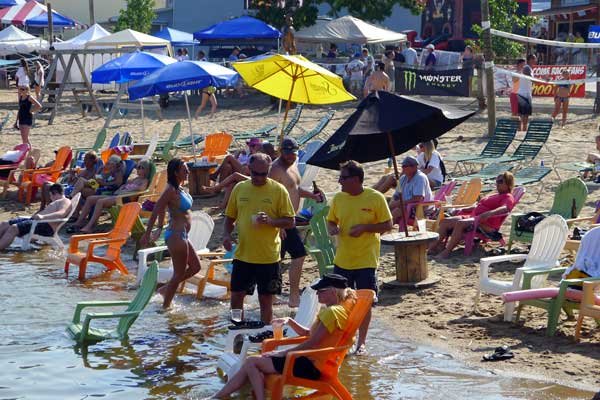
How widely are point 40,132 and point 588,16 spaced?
2281 centimetres

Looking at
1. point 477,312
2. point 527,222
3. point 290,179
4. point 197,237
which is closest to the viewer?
point 477,312

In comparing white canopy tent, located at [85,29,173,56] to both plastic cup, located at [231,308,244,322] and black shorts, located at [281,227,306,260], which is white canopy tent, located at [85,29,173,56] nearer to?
black shorts, located at [281,227,306,260]

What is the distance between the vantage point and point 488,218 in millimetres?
11867

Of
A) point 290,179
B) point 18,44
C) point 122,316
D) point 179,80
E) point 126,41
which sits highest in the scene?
point 126,41

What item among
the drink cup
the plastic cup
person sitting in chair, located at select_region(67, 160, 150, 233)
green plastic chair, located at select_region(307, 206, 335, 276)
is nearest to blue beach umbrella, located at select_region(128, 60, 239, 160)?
person sitting in chair, located at select_region(67, 160, 150, 233)

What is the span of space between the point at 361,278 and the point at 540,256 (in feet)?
7.22

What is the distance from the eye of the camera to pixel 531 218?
37.9 feet

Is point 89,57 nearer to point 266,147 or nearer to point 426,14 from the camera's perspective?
point 426,14

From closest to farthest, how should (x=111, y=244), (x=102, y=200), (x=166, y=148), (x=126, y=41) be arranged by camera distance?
(x=111, y=244) < (x=102, y=200) < (x=166, y=148) < (x=126, y=41)

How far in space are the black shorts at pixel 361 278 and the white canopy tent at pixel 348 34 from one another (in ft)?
76.9

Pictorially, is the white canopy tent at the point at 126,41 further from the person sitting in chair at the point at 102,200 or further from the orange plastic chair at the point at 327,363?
the orange plastic chair at the point at 327,363

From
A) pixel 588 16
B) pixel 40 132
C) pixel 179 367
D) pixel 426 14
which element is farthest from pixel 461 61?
pixel 179 367

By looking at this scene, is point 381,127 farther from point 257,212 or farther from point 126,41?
point 126,41

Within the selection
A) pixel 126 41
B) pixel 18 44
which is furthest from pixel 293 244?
pixel 18 44
